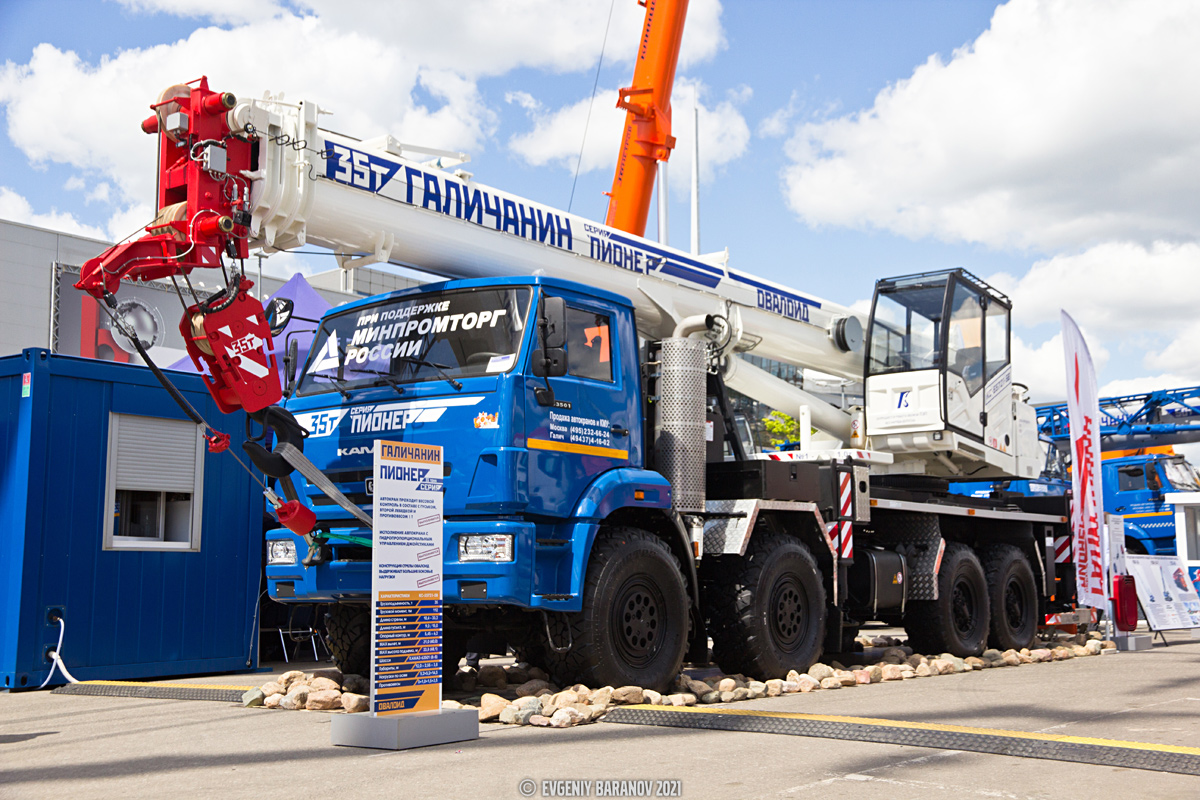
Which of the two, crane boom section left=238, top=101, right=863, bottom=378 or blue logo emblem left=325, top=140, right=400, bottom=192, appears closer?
crane boom section left=238, top=101, right=863, bottom=378

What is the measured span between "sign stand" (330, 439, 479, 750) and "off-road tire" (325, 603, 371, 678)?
263cm

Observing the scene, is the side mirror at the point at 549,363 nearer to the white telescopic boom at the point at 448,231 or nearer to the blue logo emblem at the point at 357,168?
the white telescopic boom at the point at 448,231

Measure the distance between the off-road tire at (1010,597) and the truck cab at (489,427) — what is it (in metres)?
6.09

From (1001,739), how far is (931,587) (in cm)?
580

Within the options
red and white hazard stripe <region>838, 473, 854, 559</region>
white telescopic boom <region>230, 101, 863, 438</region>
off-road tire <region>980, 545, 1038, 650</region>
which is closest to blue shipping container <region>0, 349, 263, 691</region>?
white telescopic boom <region>230, 101, 863, 438</region>

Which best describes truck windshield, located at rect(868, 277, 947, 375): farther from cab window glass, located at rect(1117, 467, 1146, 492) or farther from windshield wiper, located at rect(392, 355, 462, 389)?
cab window glass, located at rect(1117, 467, 1146, 492)

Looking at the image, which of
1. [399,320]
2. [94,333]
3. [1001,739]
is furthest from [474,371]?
[94,333]

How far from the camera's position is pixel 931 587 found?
1135cm

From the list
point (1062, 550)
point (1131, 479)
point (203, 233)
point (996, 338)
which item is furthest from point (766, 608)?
point (1131, 479)

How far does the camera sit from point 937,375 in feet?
39.0

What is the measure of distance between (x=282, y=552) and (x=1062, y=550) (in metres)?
10.5

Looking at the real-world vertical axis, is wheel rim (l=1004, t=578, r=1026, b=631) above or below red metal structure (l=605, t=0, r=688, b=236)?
below

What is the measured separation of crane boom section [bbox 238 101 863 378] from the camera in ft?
24.2

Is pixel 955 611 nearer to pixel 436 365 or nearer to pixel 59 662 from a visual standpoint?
pixel 436 365
